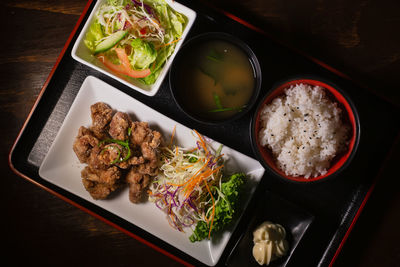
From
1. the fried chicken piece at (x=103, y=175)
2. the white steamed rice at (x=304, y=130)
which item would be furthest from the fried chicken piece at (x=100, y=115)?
the white steamed rice at (x=304, y=130)

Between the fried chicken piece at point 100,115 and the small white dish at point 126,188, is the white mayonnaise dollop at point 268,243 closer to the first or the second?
the small white dish at point 126,188

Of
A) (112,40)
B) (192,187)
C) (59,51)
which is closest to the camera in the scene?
(112,40)

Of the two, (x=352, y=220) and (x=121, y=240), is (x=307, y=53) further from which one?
(x=121, y=240)

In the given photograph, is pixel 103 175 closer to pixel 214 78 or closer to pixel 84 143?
pixel 84 143

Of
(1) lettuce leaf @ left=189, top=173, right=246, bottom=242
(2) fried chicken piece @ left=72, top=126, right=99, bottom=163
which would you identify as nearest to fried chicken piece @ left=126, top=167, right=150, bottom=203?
(2) fried chicken piece @ left=72, top=126, right=99, bottom=163

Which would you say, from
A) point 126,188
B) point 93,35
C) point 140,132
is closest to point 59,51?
point 93,35

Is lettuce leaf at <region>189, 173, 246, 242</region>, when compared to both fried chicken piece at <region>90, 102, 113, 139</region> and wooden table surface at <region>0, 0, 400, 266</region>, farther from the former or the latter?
fried chicken piece at <region>90, 102, 113, 139</region>
